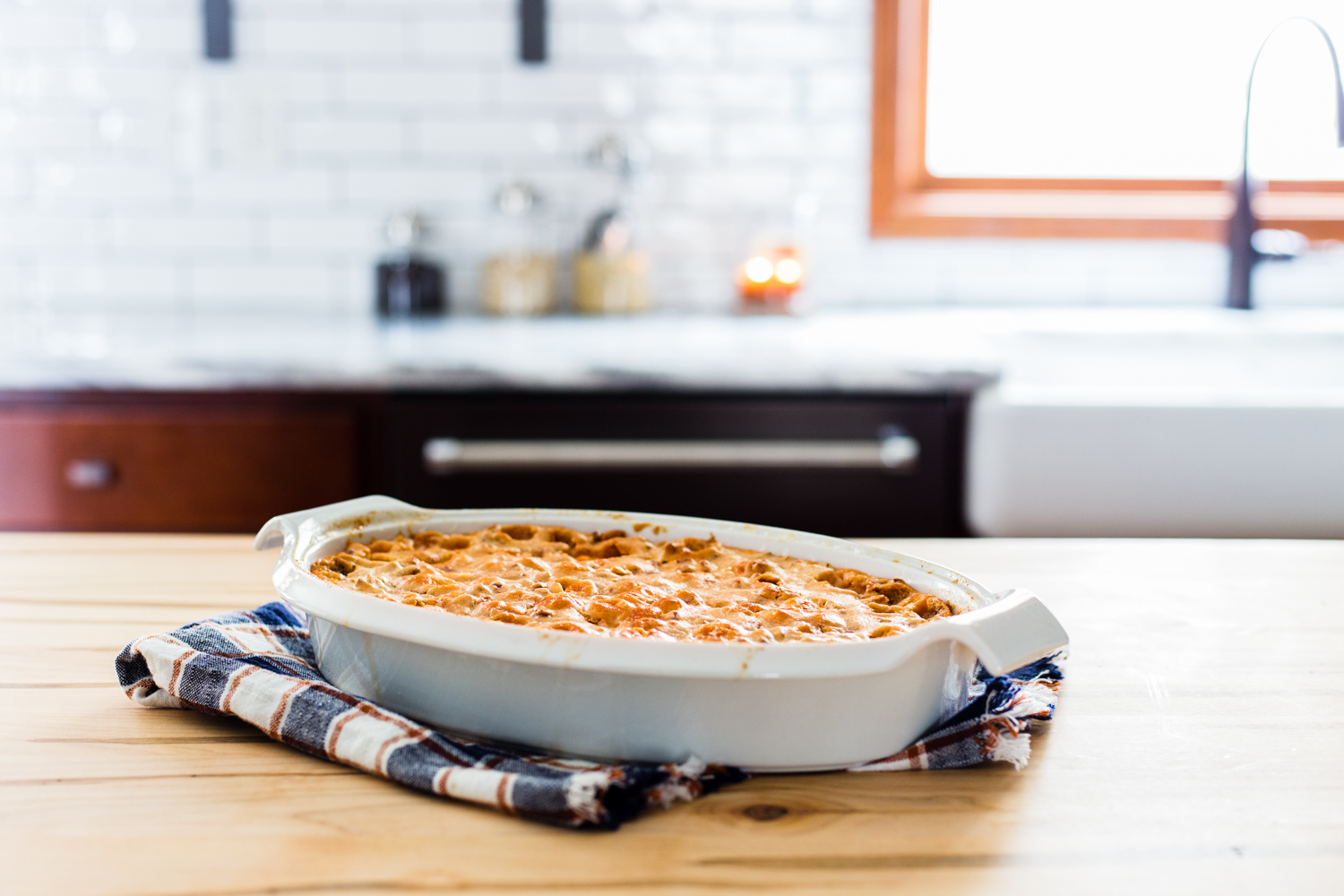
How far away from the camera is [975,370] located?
5.46 ft

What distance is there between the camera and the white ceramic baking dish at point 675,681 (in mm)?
551

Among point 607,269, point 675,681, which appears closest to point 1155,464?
point 607,269

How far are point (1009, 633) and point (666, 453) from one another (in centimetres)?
112

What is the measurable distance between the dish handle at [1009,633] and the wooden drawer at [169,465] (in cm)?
127

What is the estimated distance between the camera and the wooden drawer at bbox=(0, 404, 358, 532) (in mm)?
1691

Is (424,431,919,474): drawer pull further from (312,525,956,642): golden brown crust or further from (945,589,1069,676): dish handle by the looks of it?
(945,589,1069,676): dish handle

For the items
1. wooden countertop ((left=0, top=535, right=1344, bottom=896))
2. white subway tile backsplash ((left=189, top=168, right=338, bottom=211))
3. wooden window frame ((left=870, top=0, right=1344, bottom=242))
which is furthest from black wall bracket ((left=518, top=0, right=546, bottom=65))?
wooden countertop ((left=0, top=535, right=1344, bottom=896))

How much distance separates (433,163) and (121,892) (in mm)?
2021

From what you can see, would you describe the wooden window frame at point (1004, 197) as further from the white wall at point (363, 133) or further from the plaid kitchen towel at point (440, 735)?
the plaid kitchen towel at point (440, 735)

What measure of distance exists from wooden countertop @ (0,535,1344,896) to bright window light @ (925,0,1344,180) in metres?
1.91

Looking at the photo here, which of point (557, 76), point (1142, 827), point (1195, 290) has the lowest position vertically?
point (1142, 827)

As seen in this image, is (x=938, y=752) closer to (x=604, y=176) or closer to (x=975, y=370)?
(x=975, y=370)

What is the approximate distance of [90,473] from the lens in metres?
1.70

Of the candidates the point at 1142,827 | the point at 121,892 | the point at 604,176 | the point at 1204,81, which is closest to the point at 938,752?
the point at 1142,827
